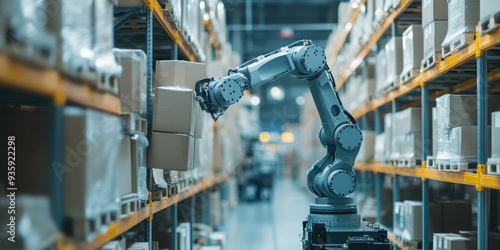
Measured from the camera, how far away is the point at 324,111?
5309mm

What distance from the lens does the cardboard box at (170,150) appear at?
14.0 ft

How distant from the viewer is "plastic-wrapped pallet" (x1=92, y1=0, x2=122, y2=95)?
2760 mm

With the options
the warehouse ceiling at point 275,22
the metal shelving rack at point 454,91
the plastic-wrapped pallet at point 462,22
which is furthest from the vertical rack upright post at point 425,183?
the warehouse ceiling at point 275,22

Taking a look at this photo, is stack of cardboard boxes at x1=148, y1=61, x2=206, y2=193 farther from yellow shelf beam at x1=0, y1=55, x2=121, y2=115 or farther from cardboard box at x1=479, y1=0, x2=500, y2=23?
cardboard box at x1=479, y1=0, x2=500, y2=23

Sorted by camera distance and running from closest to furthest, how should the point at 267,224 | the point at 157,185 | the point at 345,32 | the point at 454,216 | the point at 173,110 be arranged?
the point at 173,110 → the point at 157,185 → the point at 454,216 → the point at 345,32 → the point at 267,224

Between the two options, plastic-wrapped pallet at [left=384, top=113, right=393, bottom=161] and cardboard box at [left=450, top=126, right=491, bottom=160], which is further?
plastic-wrapped pallet at [left=384, top=113, right=393, bottom=161]

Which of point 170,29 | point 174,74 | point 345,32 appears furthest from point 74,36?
point 345,32

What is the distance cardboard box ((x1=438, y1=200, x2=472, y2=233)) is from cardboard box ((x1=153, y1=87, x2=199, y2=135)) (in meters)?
3.76

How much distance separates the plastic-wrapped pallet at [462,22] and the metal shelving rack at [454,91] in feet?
0.29

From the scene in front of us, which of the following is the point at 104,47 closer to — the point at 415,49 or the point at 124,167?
the point at 124,167

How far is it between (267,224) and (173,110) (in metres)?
9.20

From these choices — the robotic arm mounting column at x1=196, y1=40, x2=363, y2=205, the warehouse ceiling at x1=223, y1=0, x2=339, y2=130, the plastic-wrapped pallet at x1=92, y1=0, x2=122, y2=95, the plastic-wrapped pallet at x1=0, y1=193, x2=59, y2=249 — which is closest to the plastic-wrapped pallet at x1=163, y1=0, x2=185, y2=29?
the robotic arm mounting column at x1=196, y1=40, x2=363, y2=205

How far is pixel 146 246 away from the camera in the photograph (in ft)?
14.7

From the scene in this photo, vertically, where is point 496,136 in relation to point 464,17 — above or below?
below
